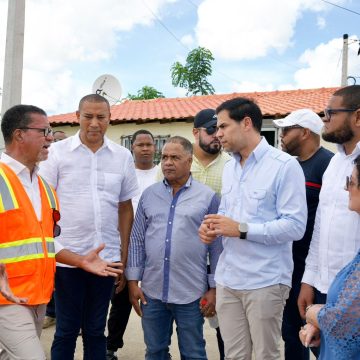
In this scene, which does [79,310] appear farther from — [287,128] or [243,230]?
[287,128]

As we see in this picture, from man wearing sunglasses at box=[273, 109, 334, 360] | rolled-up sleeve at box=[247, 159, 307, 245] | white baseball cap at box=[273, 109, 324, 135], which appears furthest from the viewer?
white baseball cap at box=[273, 109, 324, 135]

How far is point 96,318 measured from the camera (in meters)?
3.50

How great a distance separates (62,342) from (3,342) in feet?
3.15

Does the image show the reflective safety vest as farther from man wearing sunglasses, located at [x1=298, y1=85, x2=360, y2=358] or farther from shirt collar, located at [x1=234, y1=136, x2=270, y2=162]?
man wearing sunglasses, located at [x1=298, y1=85, x2=360, y2=358]

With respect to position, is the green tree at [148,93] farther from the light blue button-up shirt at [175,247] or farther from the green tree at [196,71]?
the light blue button-up shirt at [175,247]

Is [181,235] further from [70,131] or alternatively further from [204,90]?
[204,90]

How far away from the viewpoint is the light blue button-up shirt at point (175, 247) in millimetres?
3230

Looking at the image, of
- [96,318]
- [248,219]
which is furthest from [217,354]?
[248,219]

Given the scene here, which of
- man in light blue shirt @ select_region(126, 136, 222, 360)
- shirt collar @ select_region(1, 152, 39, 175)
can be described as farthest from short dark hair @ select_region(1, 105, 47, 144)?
man in light blue shirt @ select_region(126, 136, 222, 360)

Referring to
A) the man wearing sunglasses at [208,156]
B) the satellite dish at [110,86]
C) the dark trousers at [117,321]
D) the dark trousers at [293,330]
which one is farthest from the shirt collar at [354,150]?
the satellite dish at [110,86]

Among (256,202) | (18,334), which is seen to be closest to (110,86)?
(256,202)

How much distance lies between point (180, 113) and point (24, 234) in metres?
12.5

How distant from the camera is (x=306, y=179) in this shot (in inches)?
140

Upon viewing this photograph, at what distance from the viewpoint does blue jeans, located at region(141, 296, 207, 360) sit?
10.6 ft
